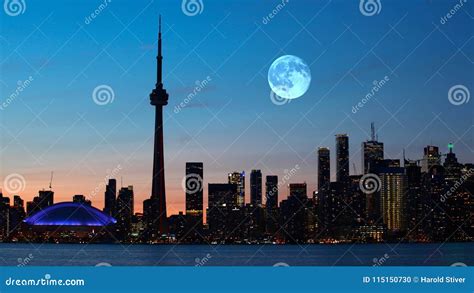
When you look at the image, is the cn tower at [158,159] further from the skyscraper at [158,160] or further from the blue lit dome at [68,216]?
the blue lit dome at [68,216]

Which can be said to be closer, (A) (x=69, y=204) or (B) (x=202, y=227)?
(B) (x=202, y=227)

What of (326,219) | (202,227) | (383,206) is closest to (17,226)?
(202,227)

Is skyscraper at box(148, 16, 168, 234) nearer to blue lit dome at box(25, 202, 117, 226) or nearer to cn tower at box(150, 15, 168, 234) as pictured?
cn tower at box(150, 15, 168, 234)

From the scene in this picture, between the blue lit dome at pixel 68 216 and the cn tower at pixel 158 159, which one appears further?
the blue lit dome at pixel 68 216

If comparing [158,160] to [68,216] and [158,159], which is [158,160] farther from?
[68,216]

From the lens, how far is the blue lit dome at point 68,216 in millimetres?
96625

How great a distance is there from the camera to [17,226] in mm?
95375

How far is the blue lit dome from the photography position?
96.6 meters

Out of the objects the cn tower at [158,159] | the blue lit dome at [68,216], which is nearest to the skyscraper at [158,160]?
the cn tower at [158,159]
